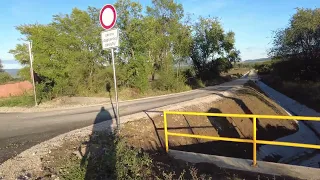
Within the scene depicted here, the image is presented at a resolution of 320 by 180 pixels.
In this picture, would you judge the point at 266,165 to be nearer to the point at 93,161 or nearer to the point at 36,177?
the point at 93,161

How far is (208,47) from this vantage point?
4303 cm

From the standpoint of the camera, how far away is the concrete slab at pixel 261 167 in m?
5.50

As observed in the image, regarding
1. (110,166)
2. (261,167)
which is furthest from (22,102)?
(261,167)

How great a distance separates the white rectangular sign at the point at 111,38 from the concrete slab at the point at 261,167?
10.7 ft

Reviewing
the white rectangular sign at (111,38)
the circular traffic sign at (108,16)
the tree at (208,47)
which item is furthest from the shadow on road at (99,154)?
the tree at (208,47)

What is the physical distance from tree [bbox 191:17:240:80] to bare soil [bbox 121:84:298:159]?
2543cm

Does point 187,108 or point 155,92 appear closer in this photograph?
point 187,108

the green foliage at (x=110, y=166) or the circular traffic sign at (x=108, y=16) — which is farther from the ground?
the circular traffic sign at (x=108, y=16)

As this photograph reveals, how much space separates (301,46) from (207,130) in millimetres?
24169

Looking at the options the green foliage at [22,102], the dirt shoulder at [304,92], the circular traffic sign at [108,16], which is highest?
the circular traffic sign at [108,16]

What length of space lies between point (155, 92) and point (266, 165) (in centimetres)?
2052

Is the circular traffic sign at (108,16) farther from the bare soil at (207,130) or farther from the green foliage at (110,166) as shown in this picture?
the bare soil at (207,130)

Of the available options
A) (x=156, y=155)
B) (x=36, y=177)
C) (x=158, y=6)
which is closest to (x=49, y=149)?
(x=36, y=177)

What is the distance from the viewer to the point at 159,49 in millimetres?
30641
